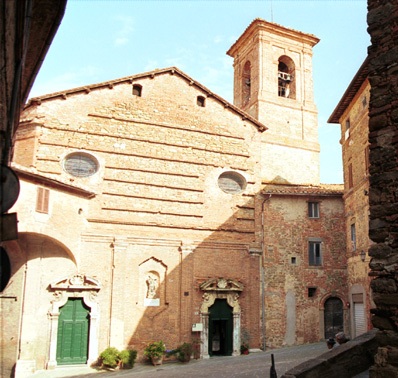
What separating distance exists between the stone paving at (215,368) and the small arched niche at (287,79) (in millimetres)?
15876

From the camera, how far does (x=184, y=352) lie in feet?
56.7

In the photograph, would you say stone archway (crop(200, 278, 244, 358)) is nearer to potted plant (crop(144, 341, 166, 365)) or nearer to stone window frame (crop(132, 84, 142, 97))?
potted plant (crop(144, 341, 166, 365))

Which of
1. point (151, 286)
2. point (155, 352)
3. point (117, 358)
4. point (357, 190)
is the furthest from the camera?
point (357, 190)

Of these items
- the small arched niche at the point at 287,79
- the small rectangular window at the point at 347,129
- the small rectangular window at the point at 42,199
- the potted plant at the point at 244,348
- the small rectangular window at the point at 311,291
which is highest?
the small arched niche at the point at 287,79

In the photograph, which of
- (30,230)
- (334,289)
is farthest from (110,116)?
(334,289)

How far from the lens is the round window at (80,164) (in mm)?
18203


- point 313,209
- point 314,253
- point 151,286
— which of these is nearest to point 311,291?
point 314,253

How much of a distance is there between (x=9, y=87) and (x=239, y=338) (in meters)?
14.9

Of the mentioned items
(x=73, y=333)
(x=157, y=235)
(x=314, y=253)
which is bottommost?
(x=73, y=333)

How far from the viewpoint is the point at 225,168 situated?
67.2ft

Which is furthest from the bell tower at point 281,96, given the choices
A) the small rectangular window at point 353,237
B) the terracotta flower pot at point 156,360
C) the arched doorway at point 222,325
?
the terracotta flower pot at point 156,360

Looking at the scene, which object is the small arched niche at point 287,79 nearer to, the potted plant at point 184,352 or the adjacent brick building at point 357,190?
the adjacent brick building at point 357,190

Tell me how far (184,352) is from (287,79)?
18023 mm

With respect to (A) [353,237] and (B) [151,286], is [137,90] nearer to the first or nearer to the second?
(B) [151,286]
